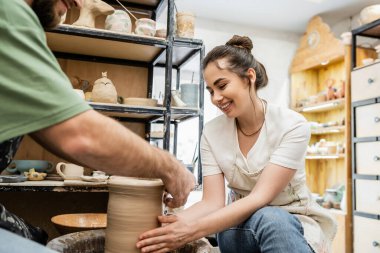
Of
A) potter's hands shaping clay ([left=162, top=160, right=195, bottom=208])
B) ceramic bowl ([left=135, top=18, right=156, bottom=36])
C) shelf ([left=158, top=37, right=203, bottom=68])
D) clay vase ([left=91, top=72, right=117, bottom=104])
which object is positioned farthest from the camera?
shelf ([left=158, top=37, right=203, bottom=68])

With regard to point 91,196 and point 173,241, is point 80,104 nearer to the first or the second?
point 173,241

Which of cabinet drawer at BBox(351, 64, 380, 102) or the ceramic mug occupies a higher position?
cabinet drawer at BBox(351, 64, 380, 102)

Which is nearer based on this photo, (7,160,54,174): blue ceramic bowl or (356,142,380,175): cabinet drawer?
(7,160,54,174): blue ceramic bowl

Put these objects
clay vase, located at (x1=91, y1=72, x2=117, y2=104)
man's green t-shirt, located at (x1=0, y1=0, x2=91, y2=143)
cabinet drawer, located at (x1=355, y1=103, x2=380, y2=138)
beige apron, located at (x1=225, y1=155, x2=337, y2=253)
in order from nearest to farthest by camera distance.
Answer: man's green t-shirt, located at (x1=0, y1=0, x2=91, y2=143) → beige apron, located at (x1=225, y1=155, x2=337, y2=253) → clay vase, located at (x1=91, y1=72, x2=117, y2=104) → cabinet drawer, located at (x1=355, y1=103, x2=380, y2=138)

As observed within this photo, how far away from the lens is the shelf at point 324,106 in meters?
4.47

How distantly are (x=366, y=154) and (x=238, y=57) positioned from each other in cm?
247

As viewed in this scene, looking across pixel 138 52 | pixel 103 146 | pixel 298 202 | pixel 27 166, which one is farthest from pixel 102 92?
pixel 103 146

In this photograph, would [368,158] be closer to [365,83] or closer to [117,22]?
[365,83]

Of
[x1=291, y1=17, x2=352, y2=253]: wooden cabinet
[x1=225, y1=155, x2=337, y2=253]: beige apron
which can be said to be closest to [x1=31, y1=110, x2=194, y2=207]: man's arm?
[x1=225, y1=155, x2=337, y2=253]: beige apron

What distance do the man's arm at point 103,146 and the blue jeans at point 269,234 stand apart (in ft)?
1.77

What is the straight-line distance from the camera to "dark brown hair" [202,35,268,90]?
1674 millimetres

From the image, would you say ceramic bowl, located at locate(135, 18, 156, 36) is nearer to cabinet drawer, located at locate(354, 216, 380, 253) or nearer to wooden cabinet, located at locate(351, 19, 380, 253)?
wooden cabinet, located at locate(351, 19, 380, 253)

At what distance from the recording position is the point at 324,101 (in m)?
4.80

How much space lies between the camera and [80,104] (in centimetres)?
76
